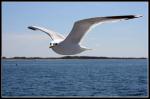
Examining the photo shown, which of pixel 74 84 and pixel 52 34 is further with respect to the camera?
pixel 74 84

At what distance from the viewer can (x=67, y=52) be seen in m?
6.45

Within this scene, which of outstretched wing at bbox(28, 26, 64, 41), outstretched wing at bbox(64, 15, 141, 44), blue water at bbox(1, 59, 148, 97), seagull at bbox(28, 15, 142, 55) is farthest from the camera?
blue water at bbox(1, 59, 148, 97)

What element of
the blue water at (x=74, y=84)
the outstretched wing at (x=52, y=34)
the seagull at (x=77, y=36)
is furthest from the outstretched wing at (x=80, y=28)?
the blue water at (x=74, y=84)

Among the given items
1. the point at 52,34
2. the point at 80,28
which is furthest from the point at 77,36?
the point at 52,34

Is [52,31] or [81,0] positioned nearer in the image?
[81,0]

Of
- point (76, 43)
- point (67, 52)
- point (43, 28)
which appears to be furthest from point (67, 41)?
point (43, 28)

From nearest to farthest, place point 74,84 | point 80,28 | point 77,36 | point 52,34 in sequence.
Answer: point 80,28, point 77,36, point 52,34, point 74,84

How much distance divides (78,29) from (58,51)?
31.2 inches

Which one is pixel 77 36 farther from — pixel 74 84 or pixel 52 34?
pixel 74 84

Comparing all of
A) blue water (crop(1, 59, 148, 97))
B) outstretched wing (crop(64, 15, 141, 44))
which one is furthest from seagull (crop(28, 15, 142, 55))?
blue water (crop(1, 59, 148, 97))

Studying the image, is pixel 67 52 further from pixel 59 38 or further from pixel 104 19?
pixel 59 38

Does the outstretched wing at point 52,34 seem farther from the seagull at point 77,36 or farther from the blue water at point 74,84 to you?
the blue water at point 74,84

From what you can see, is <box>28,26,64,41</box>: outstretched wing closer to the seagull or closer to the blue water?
the seagull

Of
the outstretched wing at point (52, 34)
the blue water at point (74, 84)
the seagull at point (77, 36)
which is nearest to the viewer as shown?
the seagull at point (77, 36)
